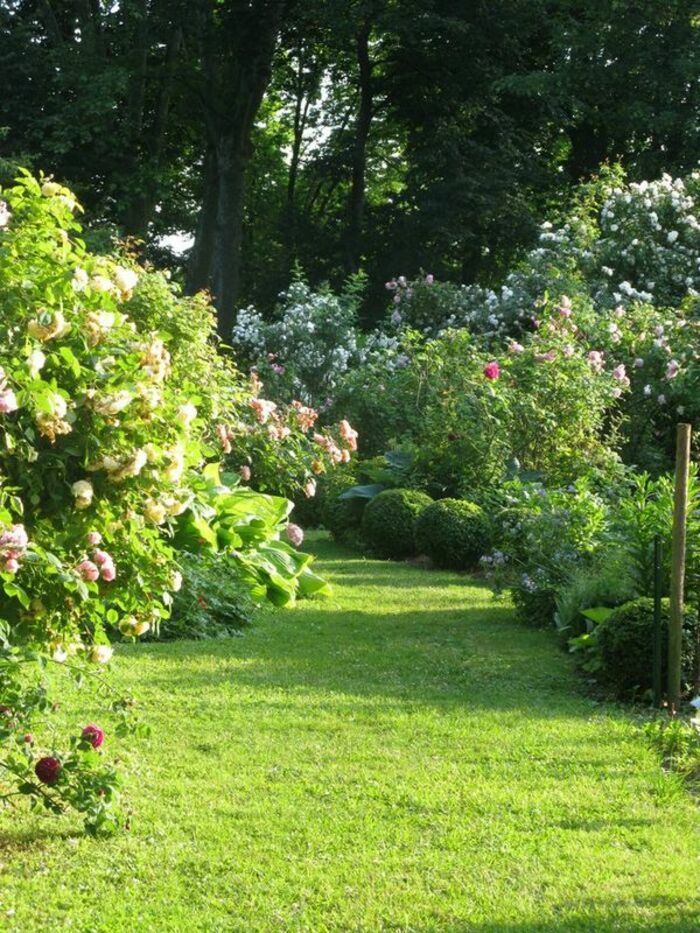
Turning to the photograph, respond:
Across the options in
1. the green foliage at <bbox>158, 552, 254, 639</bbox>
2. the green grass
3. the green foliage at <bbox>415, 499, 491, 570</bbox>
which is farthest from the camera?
the green foliage at <bbox>415, 499, 491, 570</bbox>

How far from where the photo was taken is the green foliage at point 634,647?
703 centimetres

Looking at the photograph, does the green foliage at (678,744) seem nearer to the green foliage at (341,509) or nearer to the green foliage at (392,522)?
the green foliage at (392,522)

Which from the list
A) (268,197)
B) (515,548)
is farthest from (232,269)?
(515,548)

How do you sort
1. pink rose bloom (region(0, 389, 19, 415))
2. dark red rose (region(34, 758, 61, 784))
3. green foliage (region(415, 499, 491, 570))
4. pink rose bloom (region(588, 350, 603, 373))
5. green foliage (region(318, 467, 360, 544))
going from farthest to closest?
green foliage (region(318, 467, 360, 544))
pink rose bloom (region(588, 350, 603, 373))
green foliage (region(415, 499, 491, 570))
dark red rose (region(34, 758, 61, 784))
pink rose bloom (region(0, 389, 19, 415))

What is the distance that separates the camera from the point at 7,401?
3623 millimetres

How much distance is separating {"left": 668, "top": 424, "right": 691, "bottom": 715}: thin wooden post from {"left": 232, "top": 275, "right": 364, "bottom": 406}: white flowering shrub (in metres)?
12.4

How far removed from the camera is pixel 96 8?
27.2 meters

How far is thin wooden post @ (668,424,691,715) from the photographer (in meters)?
6.33

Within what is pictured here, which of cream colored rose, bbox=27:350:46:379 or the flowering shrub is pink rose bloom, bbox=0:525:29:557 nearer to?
the flowering shrub

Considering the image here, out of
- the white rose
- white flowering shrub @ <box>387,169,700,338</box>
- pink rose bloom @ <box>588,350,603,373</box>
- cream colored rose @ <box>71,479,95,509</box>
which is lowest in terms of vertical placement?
cream colored rose @ <box>71,479,95,509</box>

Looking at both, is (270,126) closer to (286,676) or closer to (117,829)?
(286,676)

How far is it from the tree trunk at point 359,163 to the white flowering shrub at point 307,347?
325 inches

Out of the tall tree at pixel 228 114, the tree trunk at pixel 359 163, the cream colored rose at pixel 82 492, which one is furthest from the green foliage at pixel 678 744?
the tree trunk at pixel 359 163

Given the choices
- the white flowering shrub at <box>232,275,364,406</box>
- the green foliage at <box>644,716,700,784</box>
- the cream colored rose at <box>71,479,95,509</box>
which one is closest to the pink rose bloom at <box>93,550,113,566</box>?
the cream colored rose at <box>71,479,95,509</box>
